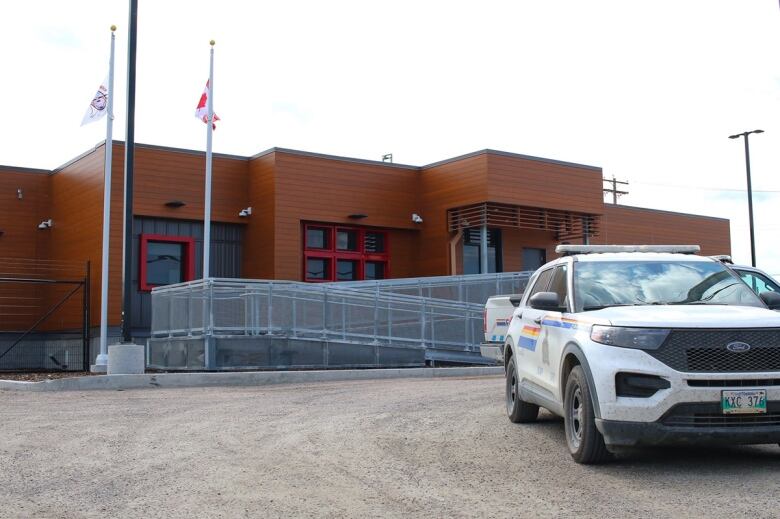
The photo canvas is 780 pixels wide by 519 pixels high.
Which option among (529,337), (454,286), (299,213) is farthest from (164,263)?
(529,337)

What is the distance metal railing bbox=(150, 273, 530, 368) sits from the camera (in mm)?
20484

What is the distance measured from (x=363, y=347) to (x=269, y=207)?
8801mm

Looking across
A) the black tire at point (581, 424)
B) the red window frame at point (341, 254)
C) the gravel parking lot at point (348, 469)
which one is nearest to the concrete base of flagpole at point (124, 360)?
the gravel parking lot at point (348, 469)

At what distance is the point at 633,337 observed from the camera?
7.27m

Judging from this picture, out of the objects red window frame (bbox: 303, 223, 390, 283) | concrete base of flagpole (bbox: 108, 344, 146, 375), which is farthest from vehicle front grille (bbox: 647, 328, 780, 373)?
red window frame (bbox: 303, 223, 390, 283)

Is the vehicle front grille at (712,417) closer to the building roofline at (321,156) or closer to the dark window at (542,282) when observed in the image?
the dark window at (542,282)

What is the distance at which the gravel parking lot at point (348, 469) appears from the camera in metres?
6.35

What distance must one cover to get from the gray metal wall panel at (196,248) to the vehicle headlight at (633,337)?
73.9ft

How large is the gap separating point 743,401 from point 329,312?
1512 centimetres

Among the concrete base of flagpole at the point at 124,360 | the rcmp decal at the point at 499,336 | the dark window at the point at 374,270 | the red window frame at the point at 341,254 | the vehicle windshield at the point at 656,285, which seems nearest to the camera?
the vehicle windshield at the point at 656,285

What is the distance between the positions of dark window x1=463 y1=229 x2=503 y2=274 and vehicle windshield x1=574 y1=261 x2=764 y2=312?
942 inches

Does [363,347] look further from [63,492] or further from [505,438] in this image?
[63,492]

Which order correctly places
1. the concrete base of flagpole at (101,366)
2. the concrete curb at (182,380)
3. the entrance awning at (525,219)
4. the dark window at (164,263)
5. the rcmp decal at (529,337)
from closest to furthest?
the rcmp decal at (529,337)
the concrete curb at (182,380)
the concrete base of flagpole at (101,366)
the dark window at (164,263)
the entrance awning at (525,219)

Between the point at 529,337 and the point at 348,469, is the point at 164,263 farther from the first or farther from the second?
the point at 348,469
